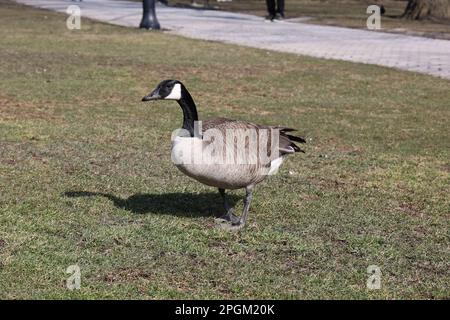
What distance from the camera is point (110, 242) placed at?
6.09m

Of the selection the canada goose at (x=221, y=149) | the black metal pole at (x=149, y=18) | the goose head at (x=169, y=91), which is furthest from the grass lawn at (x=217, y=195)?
the black metal pole at (x=149, y=18)

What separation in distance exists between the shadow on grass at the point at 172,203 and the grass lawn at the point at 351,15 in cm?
1695

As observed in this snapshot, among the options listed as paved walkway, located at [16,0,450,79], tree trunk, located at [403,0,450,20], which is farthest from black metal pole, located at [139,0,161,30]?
tree trunk, located at [403,0,450,20]

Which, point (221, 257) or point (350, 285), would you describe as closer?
point (350, 285)

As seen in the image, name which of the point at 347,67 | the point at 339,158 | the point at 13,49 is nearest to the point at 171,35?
the point at 13,49

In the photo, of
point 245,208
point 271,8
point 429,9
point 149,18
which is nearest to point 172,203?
point 245,208

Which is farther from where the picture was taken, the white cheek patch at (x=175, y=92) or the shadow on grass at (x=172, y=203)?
the shadow on grass at (x=172, y=203)

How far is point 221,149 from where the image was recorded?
6.08 m

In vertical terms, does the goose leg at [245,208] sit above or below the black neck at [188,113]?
below

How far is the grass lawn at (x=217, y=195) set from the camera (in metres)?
5.51

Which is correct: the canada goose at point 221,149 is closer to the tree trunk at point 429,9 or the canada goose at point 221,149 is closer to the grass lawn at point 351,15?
the grass lawn at point 351,15
